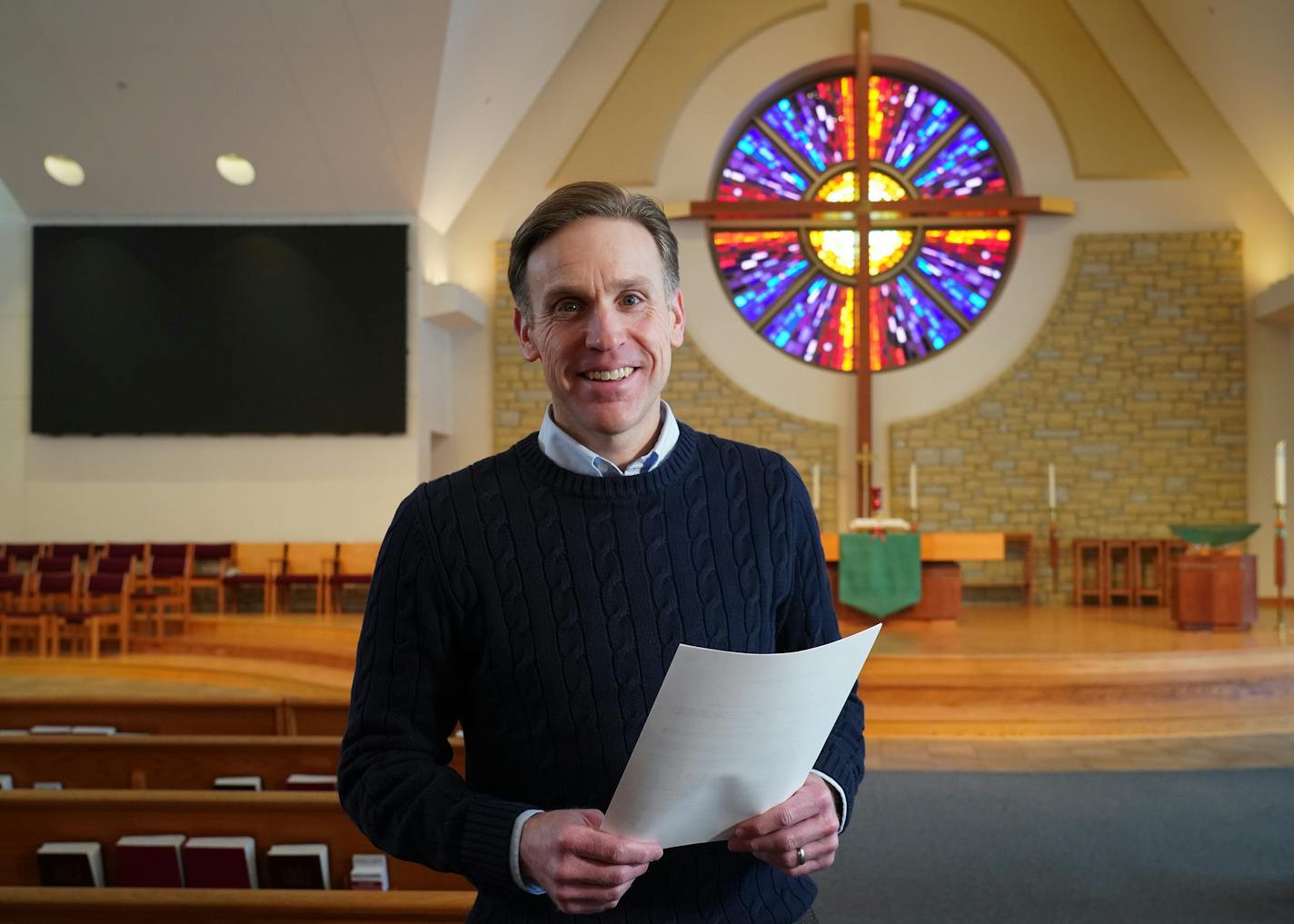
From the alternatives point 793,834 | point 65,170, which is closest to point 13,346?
point 65,170

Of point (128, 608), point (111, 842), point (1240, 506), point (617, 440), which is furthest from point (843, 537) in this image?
point (617, 440)

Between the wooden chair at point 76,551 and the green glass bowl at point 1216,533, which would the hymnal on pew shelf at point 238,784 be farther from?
the wooden chair at point 76,551

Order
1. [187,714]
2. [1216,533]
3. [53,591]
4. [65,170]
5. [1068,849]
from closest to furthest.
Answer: [1068,849] → [187,714] → [1216,533] → [53,591] → [65,170]

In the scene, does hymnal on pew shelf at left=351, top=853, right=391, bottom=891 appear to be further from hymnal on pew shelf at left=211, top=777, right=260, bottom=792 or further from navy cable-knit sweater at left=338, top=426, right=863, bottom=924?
navy cable-knit sweater at left=338, top=426, right=863, bottom=924

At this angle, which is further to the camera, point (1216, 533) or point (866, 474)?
point (866, 474)

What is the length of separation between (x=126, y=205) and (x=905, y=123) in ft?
21.9

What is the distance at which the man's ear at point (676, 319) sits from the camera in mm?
1373

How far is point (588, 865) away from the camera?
1.06 metres

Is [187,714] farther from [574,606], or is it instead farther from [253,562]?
[253,562]

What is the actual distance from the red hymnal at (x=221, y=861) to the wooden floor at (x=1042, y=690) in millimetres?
3063

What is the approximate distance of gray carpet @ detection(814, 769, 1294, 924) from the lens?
120 inches

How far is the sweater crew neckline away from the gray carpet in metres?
2.14

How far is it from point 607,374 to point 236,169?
8.38m

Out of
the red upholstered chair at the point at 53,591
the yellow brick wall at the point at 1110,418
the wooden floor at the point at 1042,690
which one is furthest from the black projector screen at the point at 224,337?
the yellow brick wall at the point at 1110,418
